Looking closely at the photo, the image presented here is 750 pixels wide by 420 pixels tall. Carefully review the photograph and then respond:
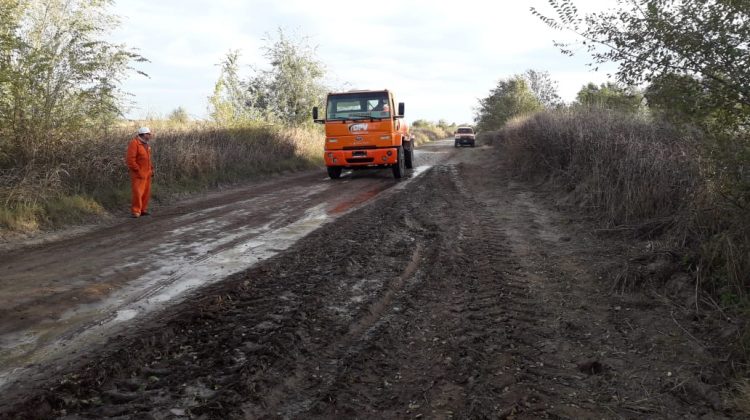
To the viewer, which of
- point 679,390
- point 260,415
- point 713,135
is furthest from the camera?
point 713,135

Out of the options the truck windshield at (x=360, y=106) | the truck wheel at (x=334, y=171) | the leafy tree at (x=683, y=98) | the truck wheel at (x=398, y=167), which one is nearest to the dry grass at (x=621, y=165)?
the leafy tree at (x=683, y=98)

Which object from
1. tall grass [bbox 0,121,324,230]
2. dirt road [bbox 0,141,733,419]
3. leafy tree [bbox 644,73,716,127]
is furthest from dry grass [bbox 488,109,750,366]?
tall grass [bbox 0,121,324,230]

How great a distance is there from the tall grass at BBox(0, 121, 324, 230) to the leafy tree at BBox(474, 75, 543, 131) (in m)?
24.9

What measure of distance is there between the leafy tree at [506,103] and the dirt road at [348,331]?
32.0 meters

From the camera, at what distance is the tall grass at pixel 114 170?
7746 millimetres

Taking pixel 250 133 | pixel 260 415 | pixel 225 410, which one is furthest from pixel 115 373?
pixel 250 133

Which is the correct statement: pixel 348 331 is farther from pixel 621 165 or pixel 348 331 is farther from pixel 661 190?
pixel 621 165

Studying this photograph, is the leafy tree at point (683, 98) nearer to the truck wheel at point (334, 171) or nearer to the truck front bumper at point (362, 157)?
the truck front bumper at point (362, 157)

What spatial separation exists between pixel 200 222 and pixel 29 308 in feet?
12.9

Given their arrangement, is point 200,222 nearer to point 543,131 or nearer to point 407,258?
point 407,258

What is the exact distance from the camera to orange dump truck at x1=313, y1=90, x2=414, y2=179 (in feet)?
45.2

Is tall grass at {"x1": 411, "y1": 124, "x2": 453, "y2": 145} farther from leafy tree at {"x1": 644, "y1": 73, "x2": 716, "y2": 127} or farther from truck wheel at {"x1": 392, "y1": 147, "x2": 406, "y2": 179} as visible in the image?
leafy tree at {"x1": 644, "y1": 73, "x2": 716, "y2": 127}

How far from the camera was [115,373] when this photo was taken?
2889 millimetres

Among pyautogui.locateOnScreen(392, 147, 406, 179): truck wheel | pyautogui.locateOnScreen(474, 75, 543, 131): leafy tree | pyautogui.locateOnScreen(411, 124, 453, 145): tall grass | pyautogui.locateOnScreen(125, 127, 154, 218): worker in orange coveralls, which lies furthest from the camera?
pyautogui.locateOnScreen(411, 124, 453, 145): tall grass
